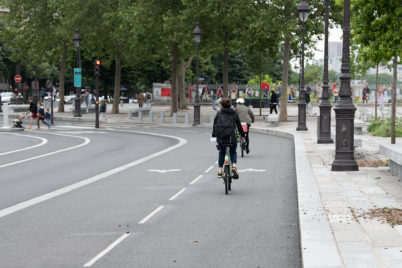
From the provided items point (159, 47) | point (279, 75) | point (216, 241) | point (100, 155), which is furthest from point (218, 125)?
point (279, 75)

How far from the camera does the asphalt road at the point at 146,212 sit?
7.26 m

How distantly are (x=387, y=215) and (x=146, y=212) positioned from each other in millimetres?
3438

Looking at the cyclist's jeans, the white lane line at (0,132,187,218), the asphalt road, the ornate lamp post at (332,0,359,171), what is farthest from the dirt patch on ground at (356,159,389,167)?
the white lane line at (0,132,187,218)

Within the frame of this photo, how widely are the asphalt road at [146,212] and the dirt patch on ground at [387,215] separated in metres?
0.96

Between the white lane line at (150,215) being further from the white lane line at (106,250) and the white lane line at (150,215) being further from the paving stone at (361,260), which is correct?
the paving stone at (361,260)

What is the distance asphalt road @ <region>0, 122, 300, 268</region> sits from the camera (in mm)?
7262

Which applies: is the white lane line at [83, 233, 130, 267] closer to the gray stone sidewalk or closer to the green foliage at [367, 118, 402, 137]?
the gray stone sidewalk

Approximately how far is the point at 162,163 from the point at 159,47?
3210cm

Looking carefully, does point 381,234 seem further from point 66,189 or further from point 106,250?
point 66,189

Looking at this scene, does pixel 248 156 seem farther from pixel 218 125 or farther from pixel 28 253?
pixel 28 253

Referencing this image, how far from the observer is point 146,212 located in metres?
10.1

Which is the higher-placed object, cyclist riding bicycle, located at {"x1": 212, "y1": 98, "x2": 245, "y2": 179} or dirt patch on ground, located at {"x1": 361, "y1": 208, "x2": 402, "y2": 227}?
cyclist riding bicycle, located at {"x1": 212, "y1": 98, "x2": 245, "y2": 179}

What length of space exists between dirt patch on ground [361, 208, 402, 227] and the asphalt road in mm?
958

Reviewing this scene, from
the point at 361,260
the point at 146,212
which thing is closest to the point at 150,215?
the point at 146,212
